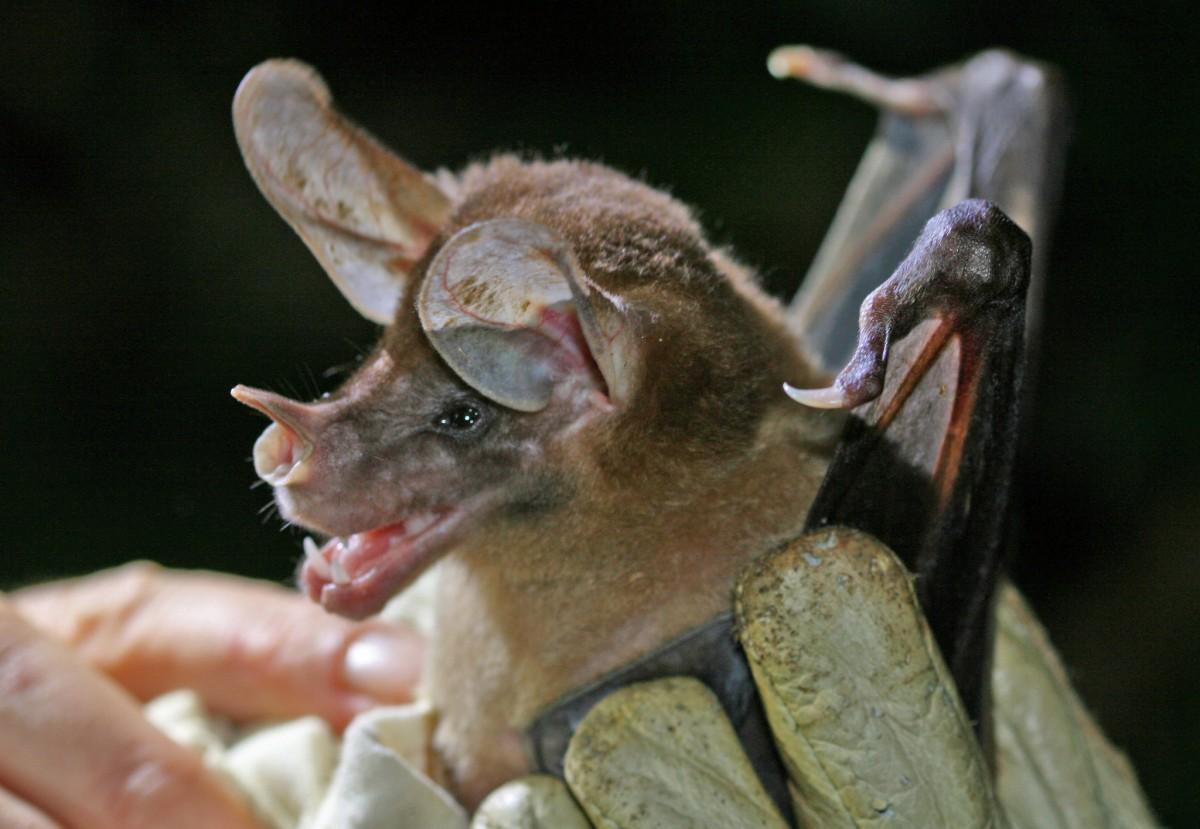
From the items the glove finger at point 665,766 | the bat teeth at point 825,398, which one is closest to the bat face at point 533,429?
the glove finger at point 665,766

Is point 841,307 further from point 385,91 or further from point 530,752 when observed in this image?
point 385,91

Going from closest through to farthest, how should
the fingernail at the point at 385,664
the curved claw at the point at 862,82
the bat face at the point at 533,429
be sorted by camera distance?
the bat face at the point at 533,429 < the fingernail at the point at 385,664 < the curved claw at the point at 862,82

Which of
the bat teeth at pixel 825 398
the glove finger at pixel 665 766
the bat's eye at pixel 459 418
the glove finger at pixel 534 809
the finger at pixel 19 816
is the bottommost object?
the finger at pixel 19 816

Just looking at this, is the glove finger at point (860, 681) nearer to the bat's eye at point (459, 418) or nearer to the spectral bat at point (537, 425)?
the spectral bat at point (537, 425)

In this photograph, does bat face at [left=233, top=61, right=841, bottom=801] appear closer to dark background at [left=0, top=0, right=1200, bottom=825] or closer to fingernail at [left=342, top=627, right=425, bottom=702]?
fingernail at [left=342, top=627, right=425, bottom=702]

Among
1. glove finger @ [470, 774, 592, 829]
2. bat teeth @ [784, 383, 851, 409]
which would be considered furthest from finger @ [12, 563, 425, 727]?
bat teeth @ [784, 383, 851, 409]

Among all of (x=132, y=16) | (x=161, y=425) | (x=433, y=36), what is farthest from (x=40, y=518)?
(x=433, y=36)
